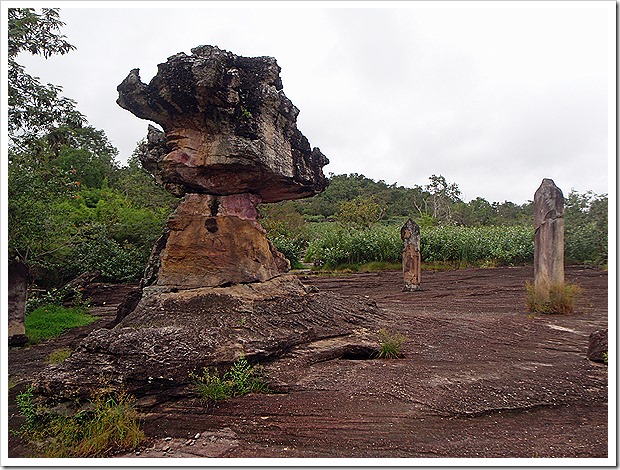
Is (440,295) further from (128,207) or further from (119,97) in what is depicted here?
(128,207)

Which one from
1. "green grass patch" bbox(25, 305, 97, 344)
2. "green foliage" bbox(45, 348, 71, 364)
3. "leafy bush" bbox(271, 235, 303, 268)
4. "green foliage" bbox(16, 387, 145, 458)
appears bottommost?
"green grass patch" bbox(25, 305, 97, 344)

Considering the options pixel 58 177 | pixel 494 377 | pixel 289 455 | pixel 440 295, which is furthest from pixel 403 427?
pixel 440 295

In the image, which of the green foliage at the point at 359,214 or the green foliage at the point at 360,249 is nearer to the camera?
the green foliage at the point at 360,249

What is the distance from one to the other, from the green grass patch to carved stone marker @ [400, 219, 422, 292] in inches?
334

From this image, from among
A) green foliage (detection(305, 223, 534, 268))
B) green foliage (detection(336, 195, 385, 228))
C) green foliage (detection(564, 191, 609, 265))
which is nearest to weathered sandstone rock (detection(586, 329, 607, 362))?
green foliage (detection(564, 191, 609, 265))

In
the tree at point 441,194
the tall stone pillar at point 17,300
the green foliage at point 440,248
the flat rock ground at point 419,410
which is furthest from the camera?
the tree at point 441,194

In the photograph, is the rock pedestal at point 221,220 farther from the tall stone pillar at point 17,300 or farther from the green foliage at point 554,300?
the green foliage at point 554,300

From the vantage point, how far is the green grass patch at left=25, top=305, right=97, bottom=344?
9162mm

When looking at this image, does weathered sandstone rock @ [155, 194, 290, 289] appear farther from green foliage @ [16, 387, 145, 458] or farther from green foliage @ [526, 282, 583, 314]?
green foliage @ [526, 282, 583, 314]

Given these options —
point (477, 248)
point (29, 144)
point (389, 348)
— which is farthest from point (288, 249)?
point (389, 348)

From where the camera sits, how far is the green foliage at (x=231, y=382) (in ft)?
14.3

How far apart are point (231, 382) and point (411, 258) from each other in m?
10.1

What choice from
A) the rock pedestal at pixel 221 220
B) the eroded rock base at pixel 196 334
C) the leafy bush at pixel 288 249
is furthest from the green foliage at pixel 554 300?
the leafy bush at pixel 288 249

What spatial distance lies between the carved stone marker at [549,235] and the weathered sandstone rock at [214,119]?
16.2 ft
